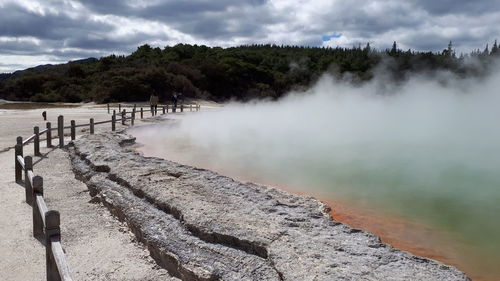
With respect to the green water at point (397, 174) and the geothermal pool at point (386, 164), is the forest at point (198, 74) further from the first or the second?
the green water at point (397, 174)

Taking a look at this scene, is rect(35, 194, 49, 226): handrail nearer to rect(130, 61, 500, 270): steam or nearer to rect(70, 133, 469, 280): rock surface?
rect(70, 133, 469, 280): rock surface

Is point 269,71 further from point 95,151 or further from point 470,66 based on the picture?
point 95,151

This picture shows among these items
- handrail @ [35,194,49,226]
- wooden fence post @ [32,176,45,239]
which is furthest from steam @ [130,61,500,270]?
handrail @ [35,194,49,226]

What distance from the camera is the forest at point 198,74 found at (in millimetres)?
35875

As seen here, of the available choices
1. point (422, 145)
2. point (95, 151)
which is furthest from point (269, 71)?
point (95, 151)

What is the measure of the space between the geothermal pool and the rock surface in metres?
1.30

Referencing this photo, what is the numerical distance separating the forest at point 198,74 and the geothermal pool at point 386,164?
16.5m

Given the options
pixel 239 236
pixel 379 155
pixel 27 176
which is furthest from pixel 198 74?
pixel 239 236

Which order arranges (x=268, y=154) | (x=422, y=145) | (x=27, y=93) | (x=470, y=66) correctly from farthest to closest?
(x=27, y=93), (x=470, y=66), (x=422, y=145), (x=268, y=154)

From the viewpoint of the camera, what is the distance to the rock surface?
3.43 meters

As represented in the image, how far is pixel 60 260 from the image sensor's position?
305cm

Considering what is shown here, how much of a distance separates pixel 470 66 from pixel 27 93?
35.1m

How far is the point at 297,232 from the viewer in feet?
13.2

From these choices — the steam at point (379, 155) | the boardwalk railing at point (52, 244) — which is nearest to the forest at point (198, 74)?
the steam at point (379, 155)
